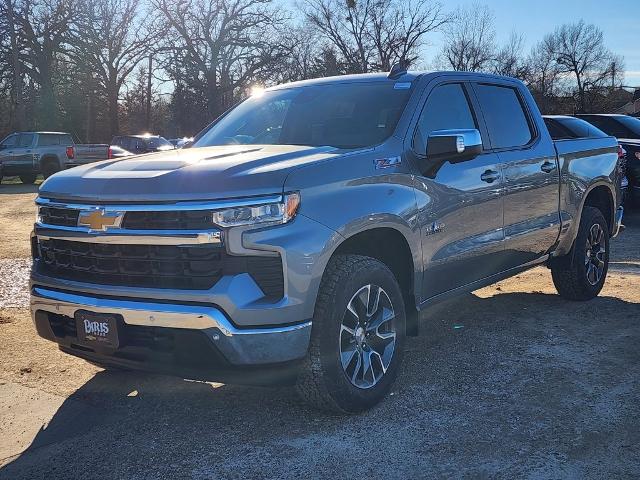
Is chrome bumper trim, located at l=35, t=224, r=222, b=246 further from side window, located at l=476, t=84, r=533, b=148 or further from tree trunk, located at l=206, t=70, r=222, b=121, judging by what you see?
tree trunk, located at l=206, t=70, r=222, b=121

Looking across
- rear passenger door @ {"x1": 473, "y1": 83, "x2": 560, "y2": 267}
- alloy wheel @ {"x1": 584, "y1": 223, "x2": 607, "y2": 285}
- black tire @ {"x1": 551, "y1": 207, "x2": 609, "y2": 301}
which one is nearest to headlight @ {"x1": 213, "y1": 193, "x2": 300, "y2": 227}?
rear passenger door @ {"x1": 473, "y1": 83, "x2": 560, "y2": 267}

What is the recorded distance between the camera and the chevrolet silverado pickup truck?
3.09 metres

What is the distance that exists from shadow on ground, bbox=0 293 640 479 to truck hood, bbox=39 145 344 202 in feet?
3.99

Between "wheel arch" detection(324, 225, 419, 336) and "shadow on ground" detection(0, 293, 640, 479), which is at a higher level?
"wheel arch" detection(324, 225, 419, 336)

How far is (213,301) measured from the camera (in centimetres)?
303

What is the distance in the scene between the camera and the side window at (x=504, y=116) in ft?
16.0

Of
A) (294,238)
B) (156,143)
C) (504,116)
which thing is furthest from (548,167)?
(156,143)

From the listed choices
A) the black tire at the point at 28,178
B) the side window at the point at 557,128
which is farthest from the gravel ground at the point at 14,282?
the black tire at the point at 28,178

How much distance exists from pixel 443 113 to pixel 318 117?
84 centimetres

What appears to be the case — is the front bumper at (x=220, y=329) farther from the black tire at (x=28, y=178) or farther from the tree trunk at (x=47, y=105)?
the tree trunk at (x=47, y=105)

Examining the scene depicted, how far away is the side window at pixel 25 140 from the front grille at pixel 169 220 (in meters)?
22.7

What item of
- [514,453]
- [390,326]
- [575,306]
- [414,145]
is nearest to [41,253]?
[390,326]

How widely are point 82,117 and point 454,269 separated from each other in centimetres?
4506

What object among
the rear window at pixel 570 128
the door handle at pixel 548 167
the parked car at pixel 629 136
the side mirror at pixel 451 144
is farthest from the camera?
the parked car at pixel 629 136
